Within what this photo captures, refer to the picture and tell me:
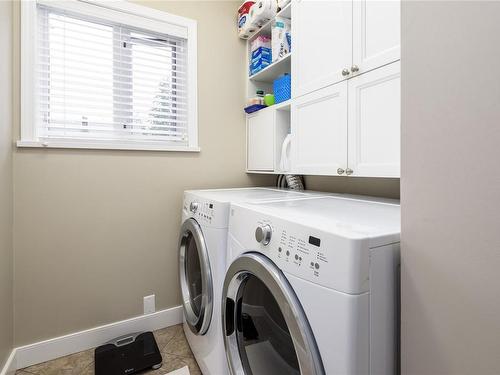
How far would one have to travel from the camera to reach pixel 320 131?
1.44 metres

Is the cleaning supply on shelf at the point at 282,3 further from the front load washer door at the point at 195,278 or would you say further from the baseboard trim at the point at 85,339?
the baseboard trim at the point at 85,339

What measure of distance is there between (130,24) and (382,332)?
2.15 meters

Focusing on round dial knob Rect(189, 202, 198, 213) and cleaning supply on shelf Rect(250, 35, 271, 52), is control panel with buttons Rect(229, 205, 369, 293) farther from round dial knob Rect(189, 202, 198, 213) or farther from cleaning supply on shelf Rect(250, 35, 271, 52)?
cleaning supply on shelf Rect(250, 35, 271, 52)

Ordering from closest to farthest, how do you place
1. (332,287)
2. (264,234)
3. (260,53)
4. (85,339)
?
(332,287), (264,234), (85,339), (260,53)

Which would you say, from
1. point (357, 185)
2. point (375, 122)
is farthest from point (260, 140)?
point (375, 122)

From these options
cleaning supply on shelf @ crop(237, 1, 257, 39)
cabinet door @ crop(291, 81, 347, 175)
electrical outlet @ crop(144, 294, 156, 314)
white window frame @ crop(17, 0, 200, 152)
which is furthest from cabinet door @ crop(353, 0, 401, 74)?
electrical outlet @ crop(144, 294, 156, 314)

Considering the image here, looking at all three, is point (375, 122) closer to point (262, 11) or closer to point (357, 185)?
point (357, 185)

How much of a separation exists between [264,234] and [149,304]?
1.46m

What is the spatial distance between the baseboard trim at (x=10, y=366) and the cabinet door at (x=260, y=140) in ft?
6.00

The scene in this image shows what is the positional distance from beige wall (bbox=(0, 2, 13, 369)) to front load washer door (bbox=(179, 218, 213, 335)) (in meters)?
0.88

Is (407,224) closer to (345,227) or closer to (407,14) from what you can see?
(345,227)

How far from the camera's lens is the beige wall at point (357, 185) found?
4.96ft

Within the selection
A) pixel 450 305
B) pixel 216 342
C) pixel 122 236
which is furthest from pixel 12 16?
pixel 450 305

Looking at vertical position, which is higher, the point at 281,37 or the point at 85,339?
the point at 281,37
